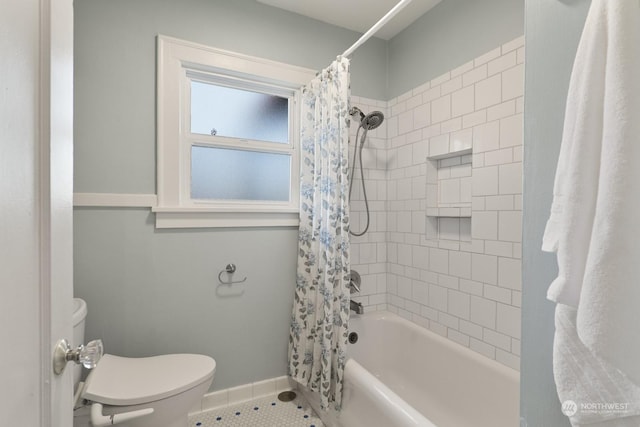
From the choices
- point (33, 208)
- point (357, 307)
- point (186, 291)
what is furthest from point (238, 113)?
point (33, 208)

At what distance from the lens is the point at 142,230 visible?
1678 mm

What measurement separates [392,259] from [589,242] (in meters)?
1.84

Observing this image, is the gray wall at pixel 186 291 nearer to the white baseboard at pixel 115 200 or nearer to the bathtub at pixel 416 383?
the white baseboard at pixel 115 200

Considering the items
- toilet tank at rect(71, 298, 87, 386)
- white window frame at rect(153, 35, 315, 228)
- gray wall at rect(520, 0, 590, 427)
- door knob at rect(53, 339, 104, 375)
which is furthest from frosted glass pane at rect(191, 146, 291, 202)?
gray wall at rect(520, 0, 590, 427)

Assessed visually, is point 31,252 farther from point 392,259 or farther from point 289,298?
point 392,259

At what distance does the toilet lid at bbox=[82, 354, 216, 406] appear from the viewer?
1249mm

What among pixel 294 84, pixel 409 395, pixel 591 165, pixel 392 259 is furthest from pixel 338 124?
pixel 409 395

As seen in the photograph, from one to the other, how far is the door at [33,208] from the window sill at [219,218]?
1117 mm

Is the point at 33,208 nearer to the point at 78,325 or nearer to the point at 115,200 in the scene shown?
the point at 78,325

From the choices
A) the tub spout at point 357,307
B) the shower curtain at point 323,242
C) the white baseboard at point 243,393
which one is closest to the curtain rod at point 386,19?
the shower curtain at point 323,242

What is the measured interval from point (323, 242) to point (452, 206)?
2.76 ft

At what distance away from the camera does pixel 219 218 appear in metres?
1.84

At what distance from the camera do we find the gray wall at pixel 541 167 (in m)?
0.59

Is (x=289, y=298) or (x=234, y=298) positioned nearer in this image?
(x=234, y=298)
